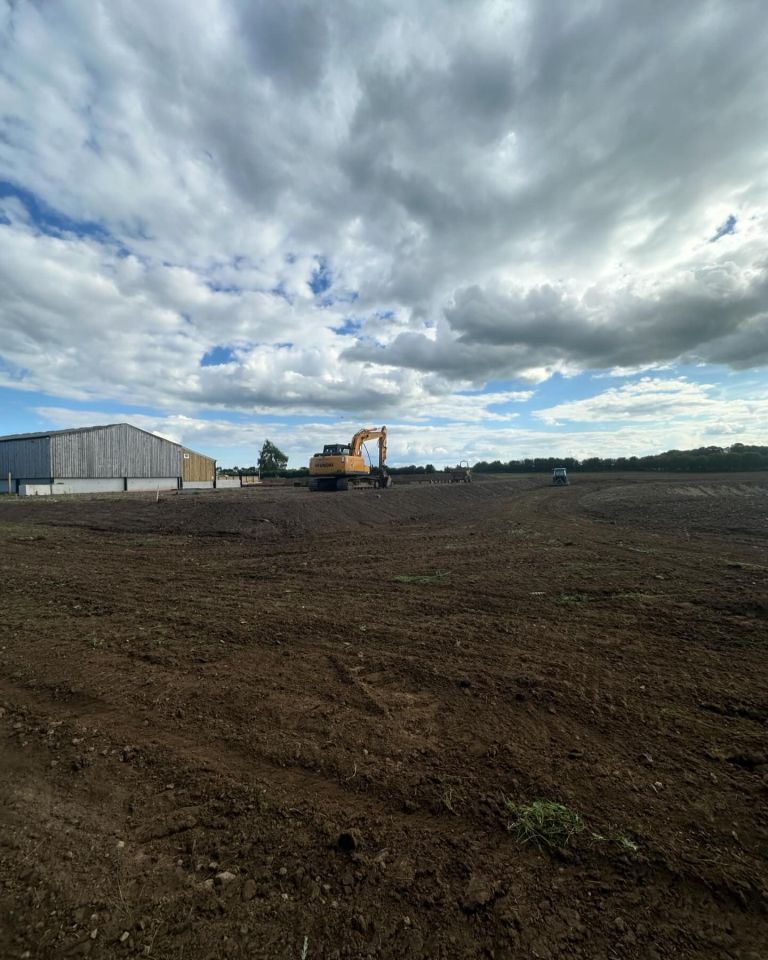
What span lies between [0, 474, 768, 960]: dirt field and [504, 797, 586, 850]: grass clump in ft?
0.12

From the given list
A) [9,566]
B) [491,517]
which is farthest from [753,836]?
[491,517]

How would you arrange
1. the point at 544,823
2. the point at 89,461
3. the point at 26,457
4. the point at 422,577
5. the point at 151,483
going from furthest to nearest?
the point at 151,483, the point at 89,461, the point at 26,457, the point at 422,577, the point at 544,823

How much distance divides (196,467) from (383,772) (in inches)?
2227

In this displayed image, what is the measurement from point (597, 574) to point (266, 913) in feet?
27.6

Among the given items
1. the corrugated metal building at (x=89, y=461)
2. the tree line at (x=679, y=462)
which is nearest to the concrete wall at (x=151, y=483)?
the corrugated metal building at (x=89, y=461)

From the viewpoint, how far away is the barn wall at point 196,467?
52.8 m

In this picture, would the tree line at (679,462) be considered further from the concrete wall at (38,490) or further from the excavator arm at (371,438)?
the concrete wall at (38,490)

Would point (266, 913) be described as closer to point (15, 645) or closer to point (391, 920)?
point (391, 920)

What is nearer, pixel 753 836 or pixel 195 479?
pixel 753 836

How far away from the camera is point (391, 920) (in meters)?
2.18

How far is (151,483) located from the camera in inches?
1903

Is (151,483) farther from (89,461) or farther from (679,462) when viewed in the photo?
(679,462)

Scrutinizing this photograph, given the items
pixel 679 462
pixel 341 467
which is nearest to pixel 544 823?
pixel 341 467

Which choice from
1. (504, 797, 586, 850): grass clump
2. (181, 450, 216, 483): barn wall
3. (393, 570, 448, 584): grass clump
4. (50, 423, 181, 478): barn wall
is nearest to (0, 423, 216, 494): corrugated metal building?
(50, 423, 181, 478): barn wall
